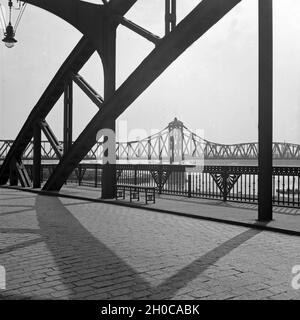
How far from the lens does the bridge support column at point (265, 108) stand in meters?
8.66

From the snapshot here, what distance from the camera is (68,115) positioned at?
53.2 ft

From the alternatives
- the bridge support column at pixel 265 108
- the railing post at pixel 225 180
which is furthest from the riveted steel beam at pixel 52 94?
the bridge support column at pixel 265 108

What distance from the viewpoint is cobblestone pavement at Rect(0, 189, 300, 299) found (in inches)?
161

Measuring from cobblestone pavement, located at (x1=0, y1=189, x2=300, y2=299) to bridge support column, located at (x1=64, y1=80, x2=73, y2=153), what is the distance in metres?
6.93

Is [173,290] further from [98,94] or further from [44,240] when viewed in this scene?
[98,94]

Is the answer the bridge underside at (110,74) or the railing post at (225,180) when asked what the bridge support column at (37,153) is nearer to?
the bridge underside at (110,74)

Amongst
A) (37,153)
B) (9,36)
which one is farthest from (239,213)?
(37,153)

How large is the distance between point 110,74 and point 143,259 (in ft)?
30.0

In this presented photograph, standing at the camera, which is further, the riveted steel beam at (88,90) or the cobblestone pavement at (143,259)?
the riveted steel beam at (88,90)

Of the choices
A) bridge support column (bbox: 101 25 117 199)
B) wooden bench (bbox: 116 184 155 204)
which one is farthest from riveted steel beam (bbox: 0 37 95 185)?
wooden bench (bbox: 116 184 155 204)

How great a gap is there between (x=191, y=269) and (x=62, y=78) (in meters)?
12.8

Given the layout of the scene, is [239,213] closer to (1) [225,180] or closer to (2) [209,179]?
(1) [225,180]

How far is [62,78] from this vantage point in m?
16.1

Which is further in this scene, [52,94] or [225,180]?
[52,94]
